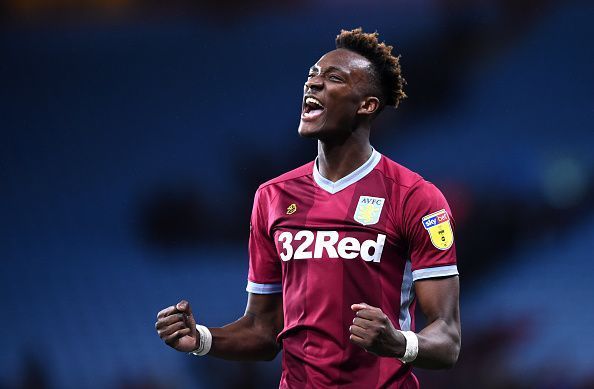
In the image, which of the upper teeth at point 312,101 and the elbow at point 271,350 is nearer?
the upper teeth at point 312,101

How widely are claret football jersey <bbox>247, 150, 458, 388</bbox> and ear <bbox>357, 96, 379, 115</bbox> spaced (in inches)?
8.6

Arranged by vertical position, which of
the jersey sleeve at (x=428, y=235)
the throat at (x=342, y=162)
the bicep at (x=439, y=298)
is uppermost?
the throat at (x=342, y=162)

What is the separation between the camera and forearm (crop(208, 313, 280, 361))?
10.4ft

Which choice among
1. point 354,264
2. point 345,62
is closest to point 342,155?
point 345,62

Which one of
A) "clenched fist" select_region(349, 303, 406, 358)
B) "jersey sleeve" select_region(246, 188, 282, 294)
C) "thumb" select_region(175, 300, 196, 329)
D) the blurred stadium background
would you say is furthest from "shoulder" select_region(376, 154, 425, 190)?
the blurred stadium background

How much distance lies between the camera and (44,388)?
18.9ft

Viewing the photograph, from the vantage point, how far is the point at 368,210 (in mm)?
3029

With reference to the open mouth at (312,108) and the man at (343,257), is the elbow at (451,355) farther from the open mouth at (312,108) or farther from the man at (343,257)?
the open mouth at (312,108)

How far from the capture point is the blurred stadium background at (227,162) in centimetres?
563

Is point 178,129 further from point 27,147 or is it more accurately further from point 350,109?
point 350,109

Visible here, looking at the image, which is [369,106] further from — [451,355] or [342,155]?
[451,355]

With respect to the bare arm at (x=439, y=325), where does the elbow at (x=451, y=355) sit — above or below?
below

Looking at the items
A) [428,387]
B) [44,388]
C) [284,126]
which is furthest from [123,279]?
[428,387]

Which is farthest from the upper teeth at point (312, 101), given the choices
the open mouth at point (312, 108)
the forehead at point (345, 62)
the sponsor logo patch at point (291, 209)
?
the sponsor logo patch at point (291, 209)
